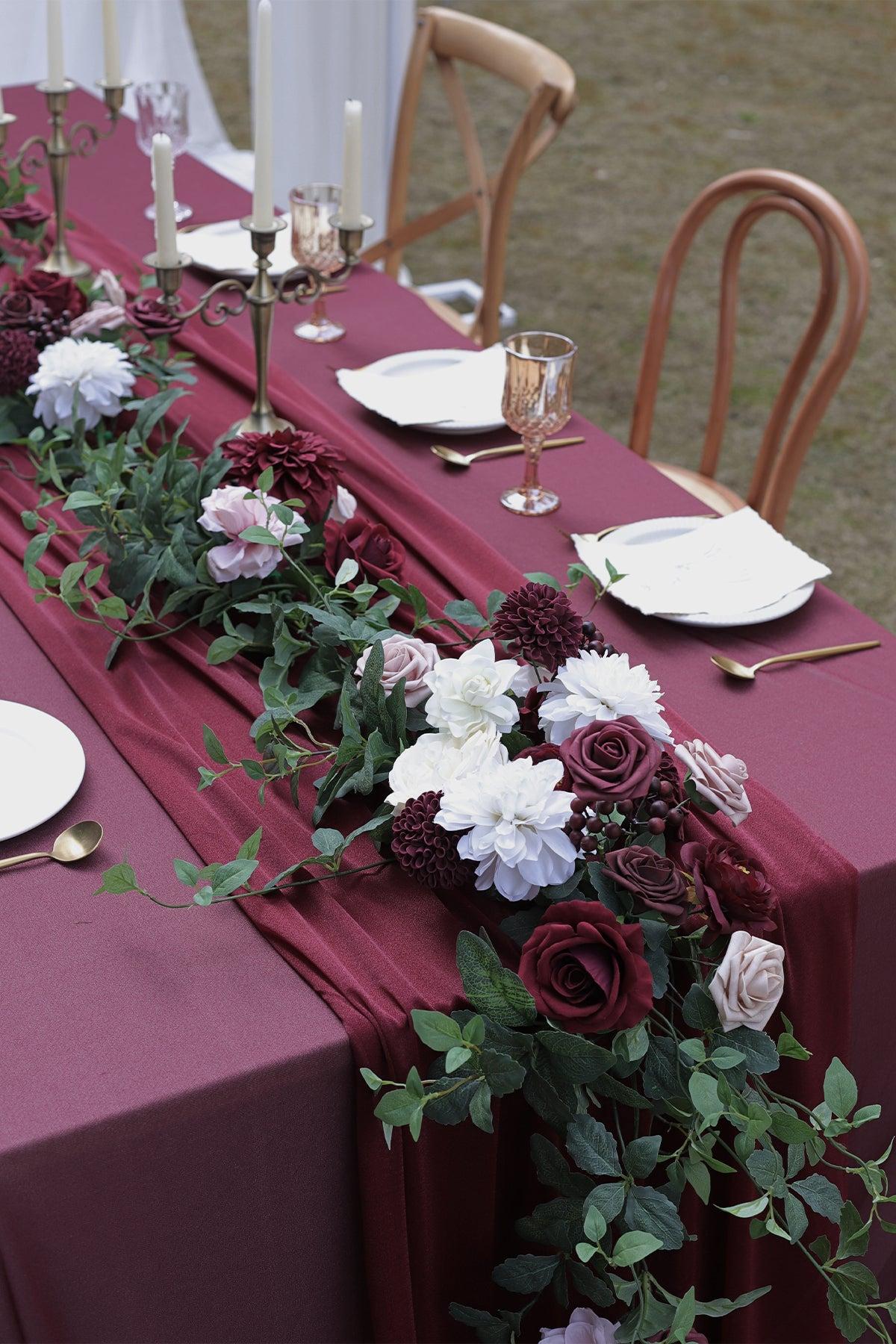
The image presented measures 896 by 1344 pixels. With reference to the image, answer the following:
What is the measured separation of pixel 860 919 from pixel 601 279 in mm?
3441

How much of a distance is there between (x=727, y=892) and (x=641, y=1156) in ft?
0.58

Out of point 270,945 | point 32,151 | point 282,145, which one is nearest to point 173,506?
point 270,945

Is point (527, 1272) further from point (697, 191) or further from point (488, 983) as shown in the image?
point (697, 191)

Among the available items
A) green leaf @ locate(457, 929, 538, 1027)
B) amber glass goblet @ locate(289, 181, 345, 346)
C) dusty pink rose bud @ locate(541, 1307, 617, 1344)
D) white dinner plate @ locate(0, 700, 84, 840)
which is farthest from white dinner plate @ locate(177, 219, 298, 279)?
dusty pink rose bud @ locate(541, 1307, 617, 1344)

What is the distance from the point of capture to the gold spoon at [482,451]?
5.15ft

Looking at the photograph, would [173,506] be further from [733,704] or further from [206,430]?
[733,704]

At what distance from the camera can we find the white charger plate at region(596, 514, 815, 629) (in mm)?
1295

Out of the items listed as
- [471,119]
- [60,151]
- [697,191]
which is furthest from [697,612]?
[697,191]

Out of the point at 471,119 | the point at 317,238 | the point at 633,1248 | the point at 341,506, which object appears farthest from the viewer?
the point at 471,119

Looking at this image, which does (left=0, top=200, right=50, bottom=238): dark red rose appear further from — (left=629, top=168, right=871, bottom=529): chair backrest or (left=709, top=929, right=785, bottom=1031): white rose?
(left=709, top=929, right=785, bottom=1031): white rose

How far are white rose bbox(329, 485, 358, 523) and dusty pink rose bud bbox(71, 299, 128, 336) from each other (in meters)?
0.46

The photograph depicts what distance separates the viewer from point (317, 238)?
1.79 metres

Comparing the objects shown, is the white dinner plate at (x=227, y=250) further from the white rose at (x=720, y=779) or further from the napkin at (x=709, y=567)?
the white rose at (x=720, y=779)

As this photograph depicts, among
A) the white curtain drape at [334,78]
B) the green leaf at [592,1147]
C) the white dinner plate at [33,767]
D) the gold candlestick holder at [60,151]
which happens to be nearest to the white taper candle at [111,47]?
the gold candlestick holder at [60,151]
